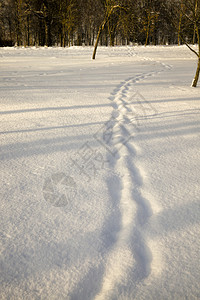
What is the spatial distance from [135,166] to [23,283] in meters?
1.15

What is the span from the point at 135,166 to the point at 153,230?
680 mm

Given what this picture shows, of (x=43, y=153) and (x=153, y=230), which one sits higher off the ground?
(x=43, y=153)

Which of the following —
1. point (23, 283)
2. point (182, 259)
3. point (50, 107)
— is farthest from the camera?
point (50, 107)

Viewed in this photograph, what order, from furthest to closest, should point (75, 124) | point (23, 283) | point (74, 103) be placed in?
1. point (74, 103)
2. point (75, 124)
3. point (23, 283)

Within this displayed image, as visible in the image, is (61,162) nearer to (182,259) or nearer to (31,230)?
(31,230)

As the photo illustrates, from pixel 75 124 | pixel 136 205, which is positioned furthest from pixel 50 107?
pixel 136 205

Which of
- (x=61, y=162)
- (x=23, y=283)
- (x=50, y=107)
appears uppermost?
(x=50, y=107)

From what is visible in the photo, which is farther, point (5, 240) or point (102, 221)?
point (102, 221)

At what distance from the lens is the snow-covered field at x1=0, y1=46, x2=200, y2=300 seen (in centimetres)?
89

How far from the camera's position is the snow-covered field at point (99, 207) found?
892 mm

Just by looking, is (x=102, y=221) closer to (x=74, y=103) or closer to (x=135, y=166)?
(x=135, y=166)

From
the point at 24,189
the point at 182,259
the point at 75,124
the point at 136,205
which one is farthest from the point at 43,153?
the point at 182,259

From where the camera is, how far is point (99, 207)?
1.30 m

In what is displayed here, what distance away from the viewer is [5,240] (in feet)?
3.46
